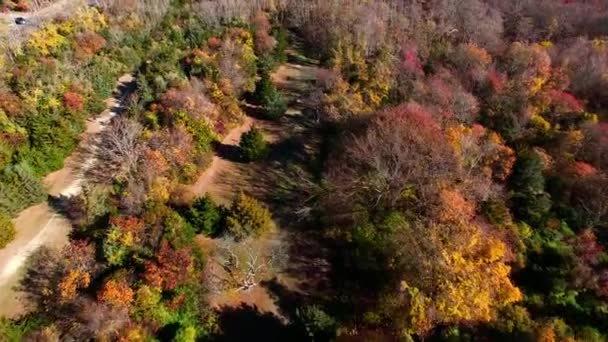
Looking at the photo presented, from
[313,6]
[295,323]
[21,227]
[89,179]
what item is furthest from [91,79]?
[295,323]

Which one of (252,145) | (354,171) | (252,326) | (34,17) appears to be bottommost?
(252,326)

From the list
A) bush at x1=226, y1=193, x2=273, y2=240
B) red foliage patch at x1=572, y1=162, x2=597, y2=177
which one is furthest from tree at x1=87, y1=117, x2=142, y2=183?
red foliage patch at x1=572, y1=162, x2=597, y2=177

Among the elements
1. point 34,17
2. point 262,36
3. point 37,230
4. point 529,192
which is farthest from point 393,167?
point 34,17

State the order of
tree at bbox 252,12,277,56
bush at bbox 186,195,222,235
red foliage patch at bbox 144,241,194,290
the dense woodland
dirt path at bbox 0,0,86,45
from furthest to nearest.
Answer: tree at bbox 252,12,277,56
dirt path at bbox 0,0,86,45
bush at bbox 186,195,222,235
red foliage patch at bbox 144,241,194,290
the dense woodland

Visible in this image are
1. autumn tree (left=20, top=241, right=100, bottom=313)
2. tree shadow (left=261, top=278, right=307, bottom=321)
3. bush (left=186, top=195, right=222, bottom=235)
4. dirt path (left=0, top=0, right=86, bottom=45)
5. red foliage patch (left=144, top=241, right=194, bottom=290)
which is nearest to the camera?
red foliage patch (left=144, top=241, right=194, bottom=290)

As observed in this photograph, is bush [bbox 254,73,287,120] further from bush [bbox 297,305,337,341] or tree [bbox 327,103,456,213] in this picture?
bush [bbox 297,305,337,341]

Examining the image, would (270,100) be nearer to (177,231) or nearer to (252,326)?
(177,231)

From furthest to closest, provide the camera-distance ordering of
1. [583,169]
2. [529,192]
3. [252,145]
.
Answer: [252,145] → [583,169] → [529,192]

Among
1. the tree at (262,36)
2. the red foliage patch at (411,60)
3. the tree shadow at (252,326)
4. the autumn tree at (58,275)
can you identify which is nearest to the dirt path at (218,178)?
the autumn tree at (58,275)
